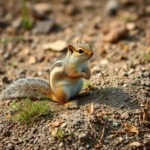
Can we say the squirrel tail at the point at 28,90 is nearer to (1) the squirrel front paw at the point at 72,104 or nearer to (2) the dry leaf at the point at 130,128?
(1) the squirrel front paw at the point at 72,104

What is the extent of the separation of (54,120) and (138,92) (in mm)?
1116

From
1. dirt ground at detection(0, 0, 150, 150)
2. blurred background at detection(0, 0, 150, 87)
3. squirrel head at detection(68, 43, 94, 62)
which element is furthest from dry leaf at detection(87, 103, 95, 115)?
blurred background at detection(0, 0, 150, 87)

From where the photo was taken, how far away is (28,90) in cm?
513

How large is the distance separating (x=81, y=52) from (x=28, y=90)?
0.87 m

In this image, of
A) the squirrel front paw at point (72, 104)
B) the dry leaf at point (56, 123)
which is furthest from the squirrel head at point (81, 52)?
the dry leaf at point (56, 123)

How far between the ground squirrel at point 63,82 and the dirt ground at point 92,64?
16 centimetres

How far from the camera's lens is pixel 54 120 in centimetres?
470

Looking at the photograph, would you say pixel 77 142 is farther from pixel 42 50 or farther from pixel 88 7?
pixel 88 7

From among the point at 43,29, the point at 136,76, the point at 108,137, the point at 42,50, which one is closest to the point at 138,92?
the point at 136,76

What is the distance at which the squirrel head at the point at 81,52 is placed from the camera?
4.71m

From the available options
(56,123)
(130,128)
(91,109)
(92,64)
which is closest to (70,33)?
(92,64)

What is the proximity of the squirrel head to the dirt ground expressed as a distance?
56 centimetres

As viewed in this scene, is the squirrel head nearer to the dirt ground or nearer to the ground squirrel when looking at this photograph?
the ground squirrel

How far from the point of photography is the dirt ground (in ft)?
14.8
